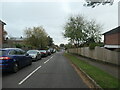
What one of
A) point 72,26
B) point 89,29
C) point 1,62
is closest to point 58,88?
point 1,62

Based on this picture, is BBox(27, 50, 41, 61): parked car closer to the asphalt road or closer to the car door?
the car door

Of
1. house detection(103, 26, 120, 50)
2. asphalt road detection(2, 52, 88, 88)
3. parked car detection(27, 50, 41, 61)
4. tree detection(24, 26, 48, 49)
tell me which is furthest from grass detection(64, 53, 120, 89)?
tree detection(24, 26, 48, 49)

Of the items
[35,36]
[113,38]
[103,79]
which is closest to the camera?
[103,79]

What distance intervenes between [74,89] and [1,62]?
208 inches

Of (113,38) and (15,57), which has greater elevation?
(113,38)

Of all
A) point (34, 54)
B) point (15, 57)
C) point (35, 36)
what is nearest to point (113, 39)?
A: point (34, 54)

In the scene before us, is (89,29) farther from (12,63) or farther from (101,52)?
(12,63)

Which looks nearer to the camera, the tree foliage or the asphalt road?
the asphalt road

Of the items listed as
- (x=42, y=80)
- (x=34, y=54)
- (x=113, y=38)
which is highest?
(x=113, y=38)

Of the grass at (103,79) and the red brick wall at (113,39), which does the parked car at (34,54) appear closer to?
the grass at (103,79)

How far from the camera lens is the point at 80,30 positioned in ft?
141

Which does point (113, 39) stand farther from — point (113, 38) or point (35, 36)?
point (35, 36)

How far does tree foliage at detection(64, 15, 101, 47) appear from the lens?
42.5m

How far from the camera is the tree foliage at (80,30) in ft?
139
